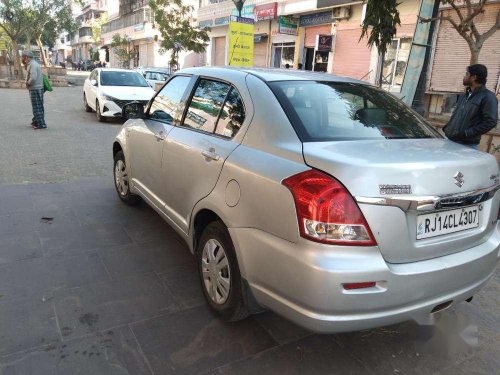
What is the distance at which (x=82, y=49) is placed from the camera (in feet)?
276

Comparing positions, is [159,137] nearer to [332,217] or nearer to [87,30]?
[332,217]

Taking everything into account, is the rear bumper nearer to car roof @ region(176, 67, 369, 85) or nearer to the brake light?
the brake light

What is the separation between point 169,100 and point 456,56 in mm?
12988

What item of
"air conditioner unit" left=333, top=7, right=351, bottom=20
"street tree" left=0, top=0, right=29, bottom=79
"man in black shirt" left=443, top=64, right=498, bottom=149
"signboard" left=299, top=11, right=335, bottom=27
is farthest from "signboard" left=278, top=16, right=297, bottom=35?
"man in black shirt" left=443, top=64, right=498, bottom=149

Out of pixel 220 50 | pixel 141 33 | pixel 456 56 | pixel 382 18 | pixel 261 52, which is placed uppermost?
pixel 141 33

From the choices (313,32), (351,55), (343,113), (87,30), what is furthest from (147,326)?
(87,30)

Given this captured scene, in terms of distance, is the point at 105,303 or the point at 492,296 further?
the point at 492,296

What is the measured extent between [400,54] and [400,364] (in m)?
15.4

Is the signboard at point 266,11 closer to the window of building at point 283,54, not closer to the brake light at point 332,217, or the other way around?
the window of building at point 283,54

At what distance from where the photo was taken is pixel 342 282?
1.99 m

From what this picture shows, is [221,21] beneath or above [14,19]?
above

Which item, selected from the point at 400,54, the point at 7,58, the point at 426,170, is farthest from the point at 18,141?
the point at 7,58

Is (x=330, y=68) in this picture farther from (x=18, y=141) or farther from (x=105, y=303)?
(x=105, y=303)

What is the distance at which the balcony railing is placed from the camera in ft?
132
